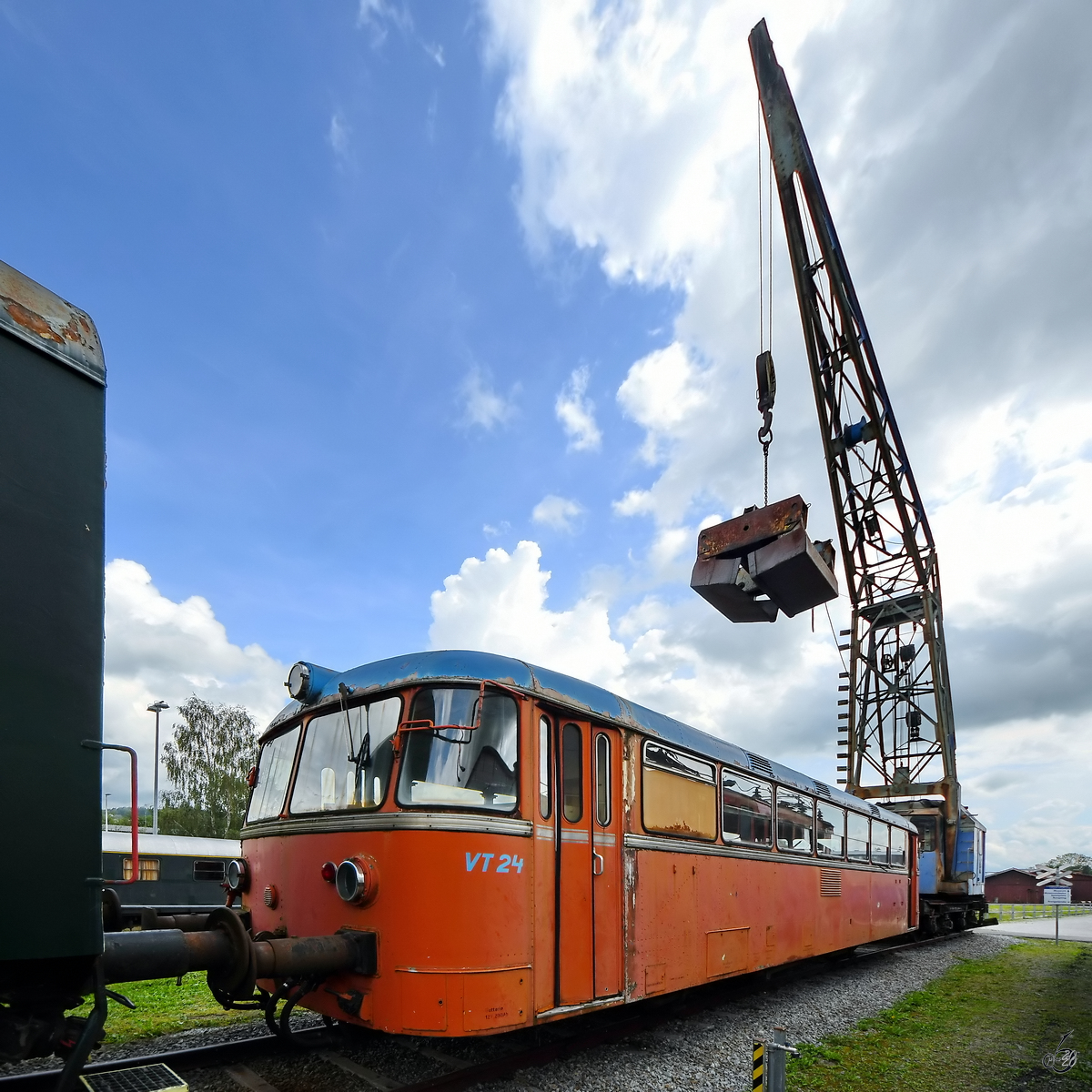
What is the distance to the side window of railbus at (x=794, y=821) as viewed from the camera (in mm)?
9281

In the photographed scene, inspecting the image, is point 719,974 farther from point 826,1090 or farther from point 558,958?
point 558,958

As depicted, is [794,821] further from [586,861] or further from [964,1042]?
[586,861]

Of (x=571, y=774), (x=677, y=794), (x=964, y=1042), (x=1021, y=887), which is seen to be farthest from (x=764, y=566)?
(x=1021, y=887)

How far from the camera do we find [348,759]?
5707 millimetres

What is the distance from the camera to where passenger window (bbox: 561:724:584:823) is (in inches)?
230

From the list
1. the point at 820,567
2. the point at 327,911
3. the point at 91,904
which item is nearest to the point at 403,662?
the point at 327,911

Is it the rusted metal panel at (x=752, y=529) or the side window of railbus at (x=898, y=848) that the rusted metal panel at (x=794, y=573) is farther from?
the side window of railbus at (x=898, y=848)

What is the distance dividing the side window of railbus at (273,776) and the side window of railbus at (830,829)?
7057 millimetres

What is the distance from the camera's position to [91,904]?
3.06 metres

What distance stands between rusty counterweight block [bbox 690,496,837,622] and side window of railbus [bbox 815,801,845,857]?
2.67m

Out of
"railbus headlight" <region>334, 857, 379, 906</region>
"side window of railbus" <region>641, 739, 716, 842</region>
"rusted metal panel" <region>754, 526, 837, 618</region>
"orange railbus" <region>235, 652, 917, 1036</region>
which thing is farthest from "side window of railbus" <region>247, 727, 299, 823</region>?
"rusted metal panel" <region>754, 526, 837, 618</region>

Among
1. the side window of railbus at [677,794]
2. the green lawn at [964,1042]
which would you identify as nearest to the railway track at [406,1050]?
the green lawn at [964,1042]

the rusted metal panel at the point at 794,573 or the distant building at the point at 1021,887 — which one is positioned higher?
the rusted metal panel at the point at 794,573

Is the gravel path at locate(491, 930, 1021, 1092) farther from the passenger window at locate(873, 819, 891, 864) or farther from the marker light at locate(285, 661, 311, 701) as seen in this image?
the marker light at locate(285, 661, 311, 701)
